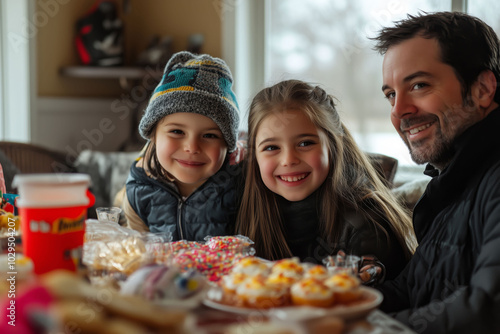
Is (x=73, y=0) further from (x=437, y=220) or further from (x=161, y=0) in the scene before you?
→ (x=437, y=220)

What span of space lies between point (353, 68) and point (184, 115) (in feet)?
6.02

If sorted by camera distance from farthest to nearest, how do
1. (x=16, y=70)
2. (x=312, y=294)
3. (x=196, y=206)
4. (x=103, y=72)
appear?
(x=103, y=72), (x=16, y=70), (x=196, y=206), (x=312, y=294)

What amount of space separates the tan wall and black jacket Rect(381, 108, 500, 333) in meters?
2.81

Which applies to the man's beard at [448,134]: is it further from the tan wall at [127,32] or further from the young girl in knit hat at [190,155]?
the tan wall at [127,32]

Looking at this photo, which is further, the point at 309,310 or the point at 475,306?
the point at 475,306

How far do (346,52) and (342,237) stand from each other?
202cm

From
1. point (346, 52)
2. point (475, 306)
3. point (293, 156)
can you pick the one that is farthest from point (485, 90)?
point (346, 52)

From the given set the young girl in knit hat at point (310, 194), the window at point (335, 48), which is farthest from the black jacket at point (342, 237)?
the window at point (335, 48)

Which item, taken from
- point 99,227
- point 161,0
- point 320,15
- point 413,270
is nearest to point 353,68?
point 320,15

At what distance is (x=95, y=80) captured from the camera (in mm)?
4102

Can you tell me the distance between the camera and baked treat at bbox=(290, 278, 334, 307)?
701 millimetres

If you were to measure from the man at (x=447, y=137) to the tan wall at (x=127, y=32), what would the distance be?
2563mm

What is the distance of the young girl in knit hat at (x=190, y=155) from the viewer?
1.71m

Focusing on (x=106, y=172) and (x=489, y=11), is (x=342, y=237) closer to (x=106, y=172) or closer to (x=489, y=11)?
(x=489, y=11)
